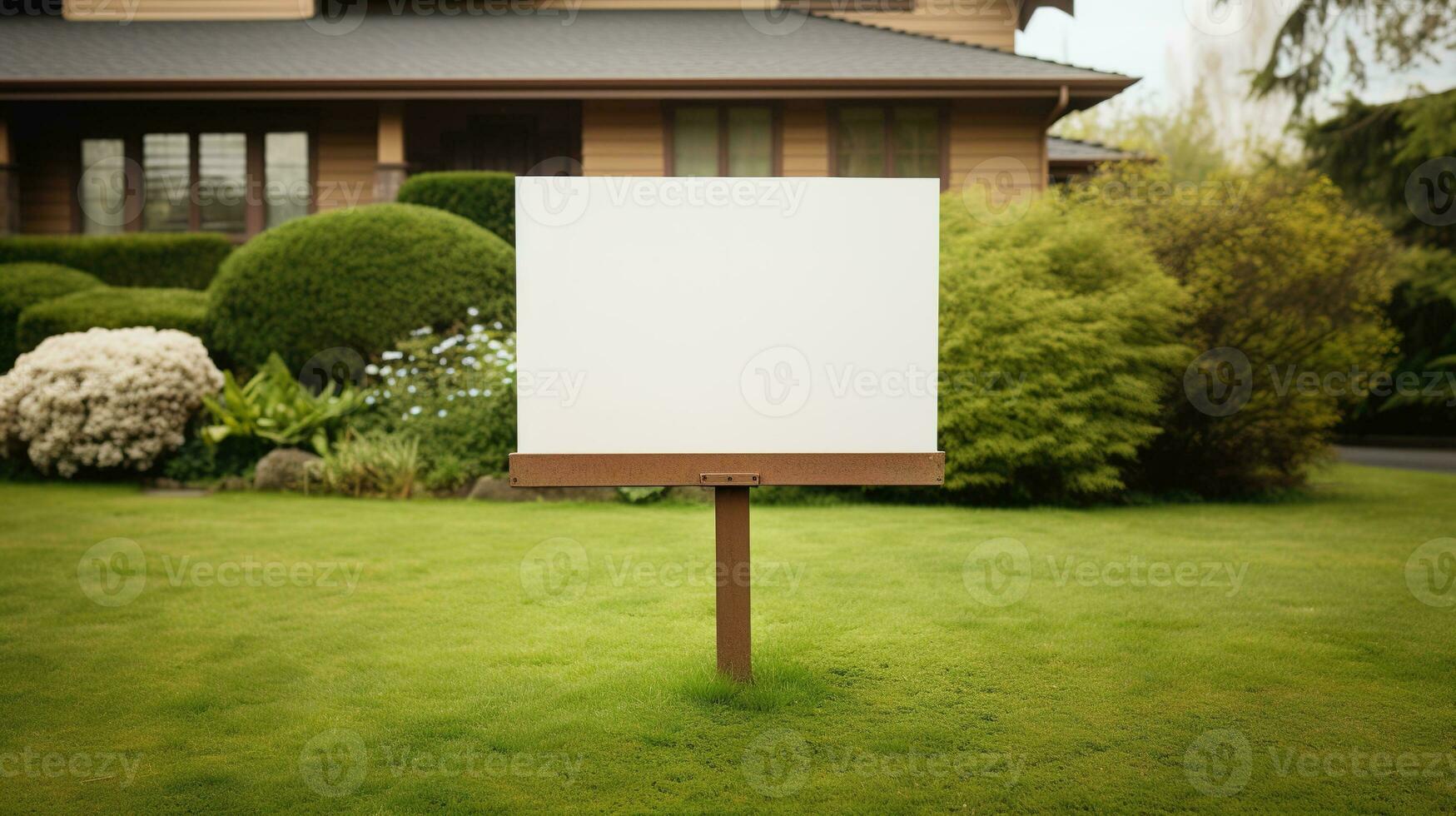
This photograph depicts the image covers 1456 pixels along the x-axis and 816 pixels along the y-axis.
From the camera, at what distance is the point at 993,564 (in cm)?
678

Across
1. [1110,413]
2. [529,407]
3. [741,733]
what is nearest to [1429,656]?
[741,733]

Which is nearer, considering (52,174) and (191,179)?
(191,179)

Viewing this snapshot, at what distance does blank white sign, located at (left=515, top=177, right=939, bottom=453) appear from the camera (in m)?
3.94

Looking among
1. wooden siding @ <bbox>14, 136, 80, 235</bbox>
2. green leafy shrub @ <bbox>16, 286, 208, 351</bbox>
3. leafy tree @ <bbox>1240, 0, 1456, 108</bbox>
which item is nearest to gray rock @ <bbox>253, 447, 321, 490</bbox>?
green leafy shrub @ <bbox>16, 286, 208, 351</bbox>

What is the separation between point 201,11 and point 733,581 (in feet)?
66.7

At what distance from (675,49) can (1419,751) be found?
15.4 metres

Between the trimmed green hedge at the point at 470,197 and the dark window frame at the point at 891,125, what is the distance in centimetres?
545

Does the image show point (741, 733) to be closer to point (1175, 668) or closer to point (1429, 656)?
point (1175, 668)

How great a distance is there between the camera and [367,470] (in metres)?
10.3

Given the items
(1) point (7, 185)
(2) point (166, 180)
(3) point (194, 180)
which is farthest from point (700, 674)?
(1) point (7, 185)

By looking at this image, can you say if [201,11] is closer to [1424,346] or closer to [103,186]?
[103,186]

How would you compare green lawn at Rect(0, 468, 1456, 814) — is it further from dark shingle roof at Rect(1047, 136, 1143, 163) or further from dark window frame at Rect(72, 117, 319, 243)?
dark shingle roof at Rect(1047, 136, 1143, 163)

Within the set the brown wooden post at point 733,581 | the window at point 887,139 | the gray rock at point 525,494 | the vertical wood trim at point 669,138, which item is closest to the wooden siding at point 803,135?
the window at point 887,139

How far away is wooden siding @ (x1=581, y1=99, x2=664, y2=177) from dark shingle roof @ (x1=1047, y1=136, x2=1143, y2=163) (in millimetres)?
7390
